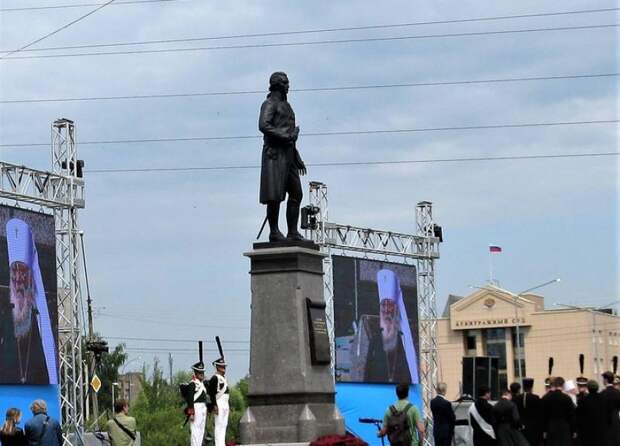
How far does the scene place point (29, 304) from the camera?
116 ft

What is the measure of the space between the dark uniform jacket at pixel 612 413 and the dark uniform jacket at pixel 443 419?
255cm

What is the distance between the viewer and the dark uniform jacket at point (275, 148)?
19156mm

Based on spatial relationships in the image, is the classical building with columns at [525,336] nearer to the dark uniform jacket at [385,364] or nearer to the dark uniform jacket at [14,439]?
the dark uniform jacket at [385,364]

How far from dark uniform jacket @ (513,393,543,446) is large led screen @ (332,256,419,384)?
2571cm

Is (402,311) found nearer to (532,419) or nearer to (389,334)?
(389,334)

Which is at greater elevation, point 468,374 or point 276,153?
point 276,153

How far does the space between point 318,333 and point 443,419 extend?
2625 millimetres

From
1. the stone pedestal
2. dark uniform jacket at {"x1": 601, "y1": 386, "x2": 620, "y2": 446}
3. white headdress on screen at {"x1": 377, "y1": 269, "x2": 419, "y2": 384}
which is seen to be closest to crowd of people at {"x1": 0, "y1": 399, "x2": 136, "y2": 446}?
the stone pedestal

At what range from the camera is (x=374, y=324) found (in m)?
50.5

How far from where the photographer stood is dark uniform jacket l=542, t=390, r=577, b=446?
21328mm

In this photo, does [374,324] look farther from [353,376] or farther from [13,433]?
[13,433]

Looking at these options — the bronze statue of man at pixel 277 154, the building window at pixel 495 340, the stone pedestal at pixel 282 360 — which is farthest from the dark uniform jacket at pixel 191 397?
the building window at pixel 495 340

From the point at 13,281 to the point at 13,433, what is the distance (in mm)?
17348

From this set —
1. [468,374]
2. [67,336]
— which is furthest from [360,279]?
[468,374]
